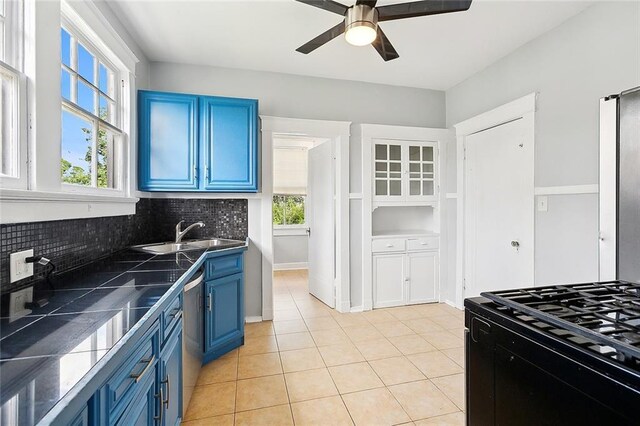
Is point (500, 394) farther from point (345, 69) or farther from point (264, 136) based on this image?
point (345, 69)

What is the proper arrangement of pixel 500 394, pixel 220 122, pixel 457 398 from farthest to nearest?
pixel 220 122, pixel 457 398, pixel 500 394

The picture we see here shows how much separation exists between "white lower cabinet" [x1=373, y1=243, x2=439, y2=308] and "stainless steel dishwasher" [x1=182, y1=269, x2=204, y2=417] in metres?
2.15

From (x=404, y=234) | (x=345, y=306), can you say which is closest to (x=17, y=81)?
(x=345, y=306)

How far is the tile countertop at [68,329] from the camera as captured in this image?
0.63 meters

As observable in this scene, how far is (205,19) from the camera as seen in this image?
2467 mm

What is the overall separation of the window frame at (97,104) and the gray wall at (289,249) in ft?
12.2

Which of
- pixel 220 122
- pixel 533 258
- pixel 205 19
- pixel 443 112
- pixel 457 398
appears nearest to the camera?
pixel 457 398

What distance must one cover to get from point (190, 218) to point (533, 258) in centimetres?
331

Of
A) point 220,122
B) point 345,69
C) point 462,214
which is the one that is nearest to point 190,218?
point 220,122

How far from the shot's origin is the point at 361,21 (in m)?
1.80

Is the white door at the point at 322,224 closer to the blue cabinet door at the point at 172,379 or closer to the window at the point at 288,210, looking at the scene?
the window at the point at 288,210

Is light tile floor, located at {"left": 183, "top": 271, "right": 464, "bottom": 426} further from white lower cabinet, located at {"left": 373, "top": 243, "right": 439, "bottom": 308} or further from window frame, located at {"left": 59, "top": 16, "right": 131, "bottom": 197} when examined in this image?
window frame, located at {"left": 59, "top": 16, "right": 131, "bottom": 197}

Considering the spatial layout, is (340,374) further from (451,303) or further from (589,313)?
(451,303)

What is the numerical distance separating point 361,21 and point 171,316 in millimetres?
1931
